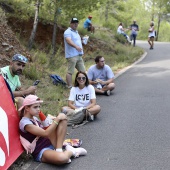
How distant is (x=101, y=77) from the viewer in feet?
34.4

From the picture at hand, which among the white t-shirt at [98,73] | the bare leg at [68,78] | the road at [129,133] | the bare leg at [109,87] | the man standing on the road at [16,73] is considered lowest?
the road at [129,133]

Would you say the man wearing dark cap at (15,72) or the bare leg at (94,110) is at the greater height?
the man wearing dark cap at (15,72)

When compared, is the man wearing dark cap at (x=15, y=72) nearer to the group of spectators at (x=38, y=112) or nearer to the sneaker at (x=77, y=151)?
the group of spectators at (x=38, y=112)

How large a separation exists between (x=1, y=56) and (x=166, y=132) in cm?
551

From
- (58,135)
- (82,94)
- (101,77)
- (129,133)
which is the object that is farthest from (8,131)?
(101,77)

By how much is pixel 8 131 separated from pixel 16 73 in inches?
62.2

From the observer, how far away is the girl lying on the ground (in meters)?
5.22

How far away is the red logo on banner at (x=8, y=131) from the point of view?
4.83 metres

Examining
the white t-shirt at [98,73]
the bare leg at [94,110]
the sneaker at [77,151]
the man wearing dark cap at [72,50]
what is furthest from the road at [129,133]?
the man wearing dark cap at [72,50]

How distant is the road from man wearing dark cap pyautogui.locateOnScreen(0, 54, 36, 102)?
3.95ft

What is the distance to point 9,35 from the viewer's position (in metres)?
11.6

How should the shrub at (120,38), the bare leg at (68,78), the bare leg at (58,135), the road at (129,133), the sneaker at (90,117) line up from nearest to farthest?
the road at (129,133) → the bare leg at (58,135) → the sneaker at (90,117) → the bare leg at (68,78) → the shrub at (120,38)

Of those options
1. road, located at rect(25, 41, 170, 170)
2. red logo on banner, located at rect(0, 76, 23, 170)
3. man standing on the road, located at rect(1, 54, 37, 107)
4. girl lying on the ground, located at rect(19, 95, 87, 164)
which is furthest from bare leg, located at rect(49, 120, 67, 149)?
man standing on the road, located at rect(1, 54, 37, 107)

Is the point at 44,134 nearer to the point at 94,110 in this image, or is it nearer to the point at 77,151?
the point at 77,151
